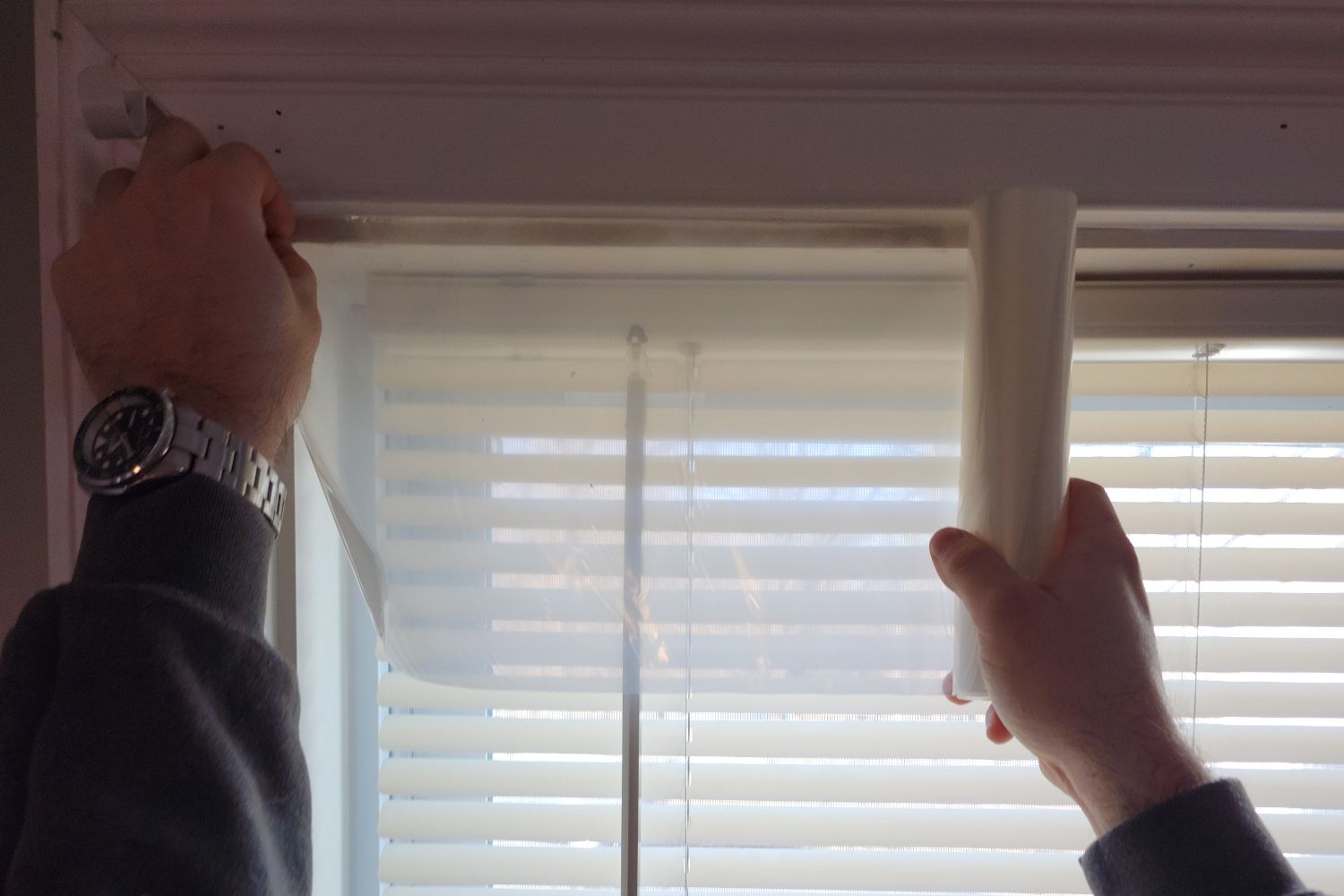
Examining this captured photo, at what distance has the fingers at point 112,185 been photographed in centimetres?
50

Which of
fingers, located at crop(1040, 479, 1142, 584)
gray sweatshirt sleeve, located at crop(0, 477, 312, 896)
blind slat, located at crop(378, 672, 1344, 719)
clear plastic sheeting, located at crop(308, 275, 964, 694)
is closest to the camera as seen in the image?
gray sweatshirt sleeve, located at crop(0, 477, 312, 896)

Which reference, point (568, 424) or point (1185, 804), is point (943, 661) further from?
point (568, 424)

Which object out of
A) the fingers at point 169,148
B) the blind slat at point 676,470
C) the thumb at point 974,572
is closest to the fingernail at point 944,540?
the thumb at point 974,572

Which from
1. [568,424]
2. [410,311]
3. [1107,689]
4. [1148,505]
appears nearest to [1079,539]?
[1107,689]

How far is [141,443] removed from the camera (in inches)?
18.0

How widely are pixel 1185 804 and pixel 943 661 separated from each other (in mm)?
176

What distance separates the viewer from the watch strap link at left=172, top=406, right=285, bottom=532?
47 cm

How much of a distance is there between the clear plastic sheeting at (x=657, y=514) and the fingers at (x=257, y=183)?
10cm

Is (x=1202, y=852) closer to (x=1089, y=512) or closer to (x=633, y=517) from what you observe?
(x=1089, y=512)

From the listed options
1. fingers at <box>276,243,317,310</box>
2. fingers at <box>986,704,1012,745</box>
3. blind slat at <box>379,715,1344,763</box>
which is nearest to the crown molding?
fingers at <box>276,243,317,310</box>

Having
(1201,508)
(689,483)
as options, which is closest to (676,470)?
(689,483)

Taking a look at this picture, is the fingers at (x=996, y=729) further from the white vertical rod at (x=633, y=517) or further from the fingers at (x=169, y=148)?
the fingers at (x=169, y=148)

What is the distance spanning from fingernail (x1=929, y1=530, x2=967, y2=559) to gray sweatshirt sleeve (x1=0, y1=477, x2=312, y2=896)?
0.44 metres

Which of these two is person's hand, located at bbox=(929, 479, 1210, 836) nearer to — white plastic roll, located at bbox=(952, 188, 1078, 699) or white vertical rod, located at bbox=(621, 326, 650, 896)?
white plastic roll, located at bbox=(952, 188, 1078, 699)
